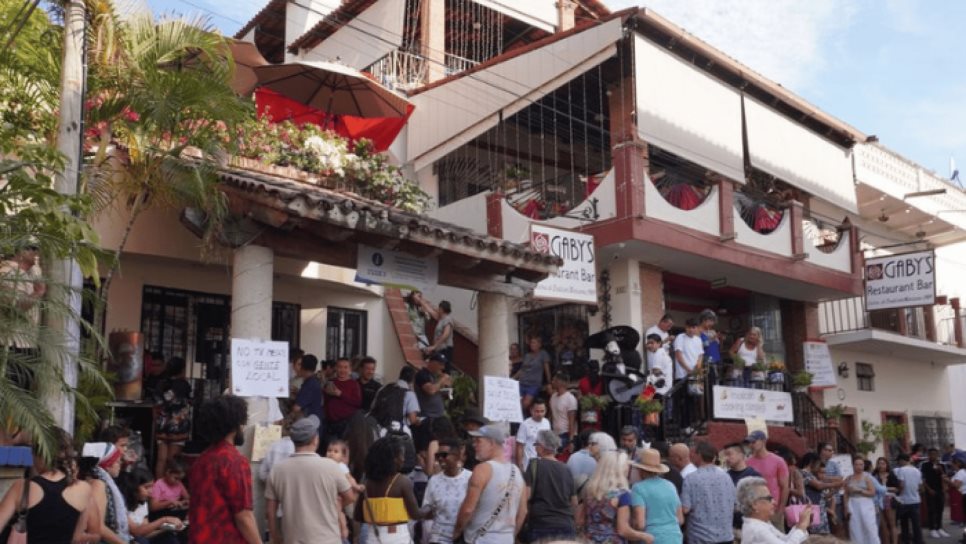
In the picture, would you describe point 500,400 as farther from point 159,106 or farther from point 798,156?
point 798,156

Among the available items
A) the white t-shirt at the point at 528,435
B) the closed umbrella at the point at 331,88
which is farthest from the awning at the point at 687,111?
the white t-shirt at the point at 528,435

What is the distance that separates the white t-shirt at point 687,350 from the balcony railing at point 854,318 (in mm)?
7992

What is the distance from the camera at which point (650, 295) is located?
16.5 m

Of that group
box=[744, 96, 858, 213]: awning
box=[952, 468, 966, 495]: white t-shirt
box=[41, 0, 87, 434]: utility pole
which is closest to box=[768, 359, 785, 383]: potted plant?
box=[744, 96, 858, 213]: awning

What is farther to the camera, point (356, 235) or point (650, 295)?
point (650, 295)

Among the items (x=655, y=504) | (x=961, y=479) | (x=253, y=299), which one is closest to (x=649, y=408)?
(x=655, y=504)

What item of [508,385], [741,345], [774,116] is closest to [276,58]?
[774,116]

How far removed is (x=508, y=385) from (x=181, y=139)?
454cm

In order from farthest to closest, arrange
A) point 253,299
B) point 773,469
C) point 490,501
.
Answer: point 773,469, point 253,299, point 490,501

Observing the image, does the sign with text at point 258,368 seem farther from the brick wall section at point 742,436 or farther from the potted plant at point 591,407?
the brick wall section at point 742,436

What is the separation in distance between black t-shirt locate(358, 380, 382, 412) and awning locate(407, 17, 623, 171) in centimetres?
767

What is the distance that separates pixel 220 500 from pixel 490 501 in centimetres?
229

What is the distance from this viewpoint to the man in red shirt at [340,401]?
1039 cm

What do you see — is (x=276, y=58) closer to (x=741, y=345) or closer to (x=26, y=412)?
(x=741, y=345)
